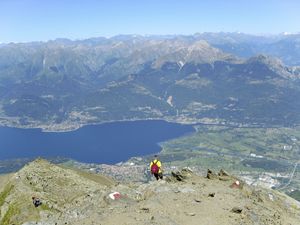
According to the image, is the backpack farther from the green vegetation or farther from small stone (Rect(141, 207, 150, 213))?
the green vegetation

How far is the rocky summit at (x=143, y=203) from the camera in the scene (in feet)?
130

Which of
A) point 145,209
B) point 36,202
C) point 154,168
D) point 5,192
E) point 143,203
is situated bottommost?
point 5,192

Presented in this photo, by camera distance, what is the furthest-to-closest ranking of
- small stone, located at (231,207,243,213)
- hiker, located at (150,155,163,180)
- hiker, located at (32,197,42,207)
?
1. hiker, located at (150,155,163,180)
2. hiker, located at (32,197,42,207)
3. small stone, located at (231,207,243,213)

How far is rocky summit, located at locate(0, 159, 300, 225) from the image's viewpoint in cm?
3975

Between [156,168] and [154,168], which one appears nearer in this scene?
[156,168]

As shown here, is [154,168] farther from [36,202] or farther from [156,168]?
[36,202]

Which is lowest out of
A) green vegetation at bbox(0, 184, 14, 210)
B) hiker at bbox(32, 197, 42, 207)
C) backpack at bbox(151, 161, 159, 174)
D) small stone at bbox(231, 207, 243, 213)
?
green vegetation at bbox(0, 184, 14, 210)

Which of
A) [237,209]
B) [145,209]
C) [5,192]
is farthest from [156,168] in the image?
[5,192]

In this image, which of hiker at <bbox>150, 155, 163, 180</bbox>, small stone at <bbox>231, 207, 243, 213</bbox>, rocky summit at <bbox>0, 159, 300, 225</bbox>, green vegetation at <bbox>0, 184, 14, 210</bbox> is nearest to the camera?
rocky summit at <bbox>0, 159, 300, 225</bbox>

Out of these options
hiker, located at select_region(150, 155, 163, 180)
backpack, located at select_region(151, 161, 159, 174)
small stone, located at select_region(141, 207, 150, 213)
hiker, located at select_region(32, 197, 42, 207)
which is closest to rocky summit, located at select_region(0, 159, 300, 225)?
small stone, located at select_region(141, 207, 150, 213)

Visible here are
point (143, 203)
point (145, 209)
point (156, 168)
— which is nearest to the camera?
point (145, 209)

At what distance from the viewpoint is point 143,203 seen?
4378 centimetres

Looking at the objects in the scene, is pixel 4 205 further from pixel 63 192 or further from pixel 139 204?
pixel 139 204

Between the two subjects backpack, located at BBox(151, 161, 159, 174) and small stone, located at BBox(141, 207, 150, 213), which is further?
backpack, located at BBox(151, 161, 159, 174)
